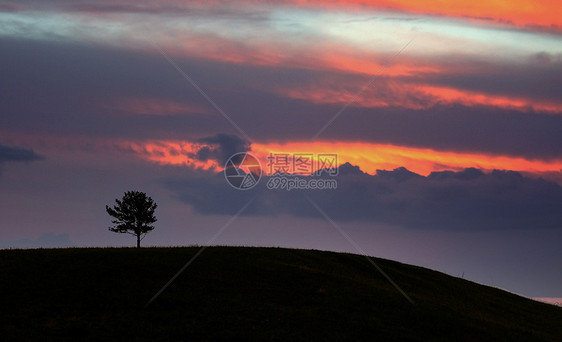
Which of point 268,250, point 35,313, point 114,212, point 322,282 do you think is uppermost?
point 114,212

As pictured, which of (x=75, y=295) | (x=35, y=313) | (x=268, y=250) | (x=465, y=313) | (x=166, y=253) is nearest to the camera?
(x=35, y=313)

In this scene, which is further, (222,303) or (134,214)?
(134,214)

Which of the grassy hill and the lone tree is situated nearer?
the grassy hill

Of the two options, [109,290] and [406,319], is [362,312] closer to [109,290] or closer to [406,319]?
[406,319]

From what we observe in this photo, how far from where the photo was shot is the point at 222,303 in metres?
38.8

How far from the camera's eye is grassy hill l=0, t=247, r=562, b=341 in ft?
113

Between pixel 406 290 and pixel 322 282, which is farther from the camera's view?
pixel 406 290

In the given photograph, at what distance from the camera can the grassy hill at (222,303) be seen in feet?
113

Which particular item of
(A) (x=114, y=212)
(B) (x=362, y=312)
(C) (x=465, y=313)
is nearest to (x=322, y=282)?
(B) (x=362, y=312)

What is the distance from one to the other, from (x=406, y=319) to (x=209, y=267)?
1606 centimetres

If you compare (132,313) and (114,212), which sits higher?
(114,212)

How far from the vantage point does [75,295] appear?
38.9 metres

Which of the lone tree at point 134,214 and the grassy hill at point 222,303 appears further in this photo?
the lone tree at point 134,214

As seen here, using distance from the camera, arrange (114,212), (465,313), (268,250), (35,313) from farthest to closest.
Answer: (114,212) → (268,250) → (465,313) → (35,313)
